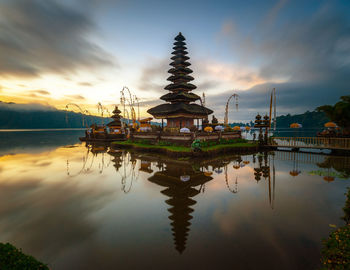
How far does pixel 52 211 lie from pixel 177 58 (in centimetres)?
4056

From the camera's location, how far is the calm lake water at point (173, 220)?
226 inches

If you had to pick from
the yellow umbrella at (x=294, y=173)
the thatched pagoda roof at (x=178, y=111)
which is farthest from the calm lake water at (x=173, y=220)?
the thatched pagoda roof at (x=178, y=111)

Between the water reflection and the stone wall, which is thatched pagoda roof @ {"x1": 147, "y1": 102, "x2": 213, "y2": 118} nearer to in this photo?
the stone wall

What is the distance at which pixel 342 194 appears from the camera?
426 inches

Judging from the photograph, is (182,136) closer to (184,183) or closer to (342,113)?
(184,183)

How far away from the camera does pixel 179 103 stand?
37469 millimetres

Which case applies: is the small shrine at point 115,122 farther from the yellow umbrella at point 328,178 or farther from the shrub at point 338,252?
the shrub at point 338,252

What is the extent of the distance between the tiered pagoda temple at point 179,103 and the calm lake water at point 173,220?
22451mm

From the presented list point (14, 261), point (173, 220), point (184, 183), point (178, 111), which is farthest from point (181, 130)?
point (14, 261)

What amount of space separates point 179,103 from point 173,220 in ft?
103

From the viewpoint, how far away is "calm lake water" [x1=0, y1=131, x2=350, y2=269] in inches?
226

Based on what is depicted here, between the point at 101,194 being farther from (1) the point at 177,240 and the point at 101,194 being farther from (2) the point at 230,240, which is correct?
(2) the point at 230,240

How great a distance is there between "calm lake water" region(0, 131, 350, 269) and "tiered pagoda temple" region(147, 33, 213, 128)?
22.5 metres

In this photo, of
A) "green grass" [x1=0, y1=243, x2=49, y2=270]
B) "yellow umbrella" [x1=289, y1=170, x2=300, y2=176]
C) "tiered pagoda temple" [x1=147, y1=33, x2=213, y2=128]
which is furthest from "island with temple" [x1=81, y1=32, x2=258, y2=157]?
"green grass" [x1=0, y1=243, x2=49, y2=270]
